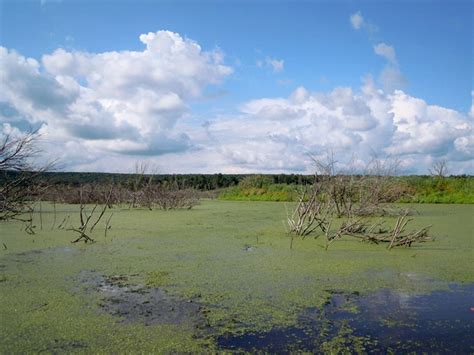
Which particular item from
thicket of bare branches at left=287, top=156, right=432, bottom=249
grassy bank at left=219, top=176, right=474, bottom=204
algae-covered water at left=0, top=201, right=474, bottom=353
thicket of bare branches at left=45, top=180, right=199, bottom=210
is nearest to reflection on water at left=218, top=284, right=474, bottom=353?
algae-covered water at left=0, top=201, right=474, bottom=353

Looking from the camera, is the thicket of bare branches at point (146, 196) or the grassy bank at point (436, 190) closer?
the thicket of bare branches at point (146, 196)

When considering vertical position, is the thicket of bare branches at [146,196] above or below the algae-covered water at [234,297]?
above

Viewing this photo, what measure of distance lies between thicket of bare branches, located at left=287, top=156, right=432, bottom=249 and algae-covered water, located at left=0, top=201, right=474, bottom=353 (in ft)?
0.85

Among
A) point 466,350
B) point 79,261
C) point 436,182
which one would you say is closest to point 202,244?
point 79,261

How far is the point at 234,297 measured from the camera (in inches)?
173

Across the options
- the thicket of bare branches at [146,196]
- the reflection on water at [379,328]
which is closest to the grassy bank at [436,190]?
the thicket of bare branches at [146,196]

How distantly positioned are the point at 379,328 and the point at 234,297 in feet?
4.70

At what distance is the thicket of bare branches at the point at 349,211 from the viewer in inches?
302

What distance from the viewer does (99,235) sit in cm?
902

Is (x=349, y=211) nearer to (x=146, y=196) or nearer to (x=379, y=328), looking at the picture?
(x=379, y=328)

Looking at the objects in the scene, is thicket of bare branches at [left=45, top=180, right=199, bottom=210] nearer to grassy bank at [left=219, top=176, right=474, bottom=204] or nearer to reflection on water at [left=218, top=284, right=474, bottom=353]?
grassy bank at [left=219, top=176, right=474, bottom=204]

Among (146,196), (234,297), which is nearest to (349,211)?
(234,297)

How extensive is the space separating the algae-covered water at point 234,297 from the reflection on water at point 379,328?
1 centimetres

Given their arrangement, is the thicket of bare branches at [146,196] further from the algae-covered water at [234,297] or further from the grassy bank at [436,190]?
the algae-covered water at [234,297]
